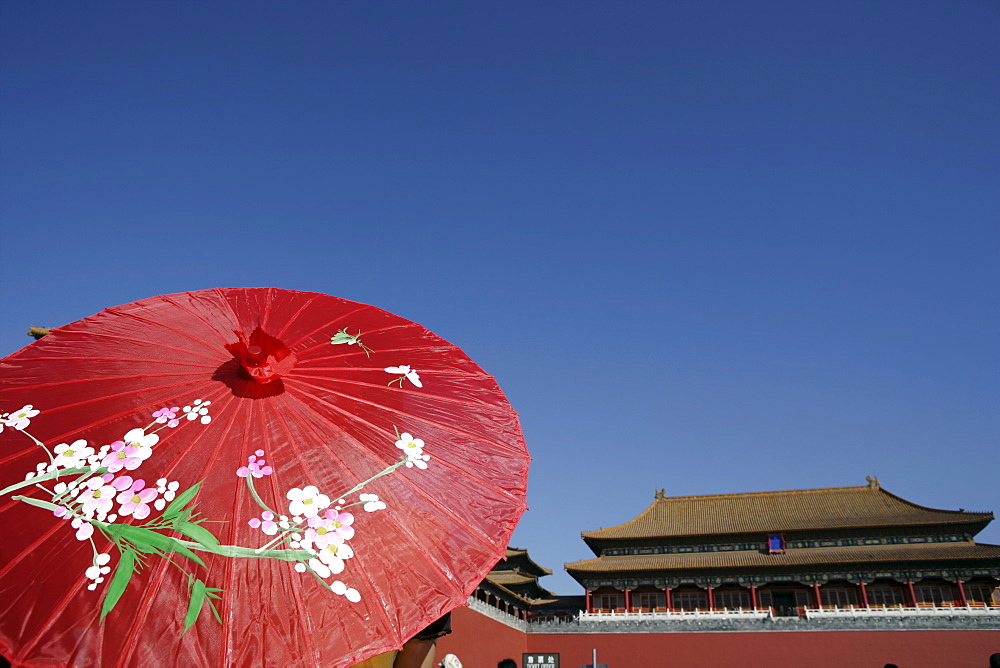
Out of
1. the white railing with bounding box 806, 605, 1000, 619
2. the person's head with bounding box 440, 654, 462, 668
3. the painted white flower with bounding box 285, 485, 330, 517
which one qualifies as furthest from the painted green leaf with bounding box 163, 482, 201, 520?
the white railing with bounding box 806, 605, 1000, 619

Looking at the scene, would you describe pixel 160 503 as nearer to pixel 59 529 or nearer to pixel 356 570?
pixel 59 529

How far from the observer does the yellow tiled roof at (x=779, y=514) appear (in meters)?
24.1

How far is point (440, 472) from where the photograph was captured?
204 cm

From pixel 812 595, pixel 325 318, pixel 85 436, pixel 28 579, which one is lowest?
pixel 28 579

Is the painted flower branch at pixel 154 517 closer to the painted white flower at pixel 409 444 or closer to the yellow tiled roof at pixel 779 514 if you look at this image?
the painted white flower at pixel 409 444

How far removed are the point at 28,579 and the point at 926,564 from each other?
26.3m

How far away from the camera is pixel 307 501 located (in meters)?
1.76

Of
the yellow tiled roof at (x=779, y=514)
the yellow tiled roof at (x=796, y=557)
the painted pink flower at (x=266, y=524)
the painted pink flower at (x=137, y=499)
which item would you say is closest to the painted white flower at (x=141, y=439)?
the painted pink flower at (x=137, y=499)

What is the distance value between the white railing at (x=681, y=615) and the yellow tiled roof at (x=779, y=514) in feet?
10.7

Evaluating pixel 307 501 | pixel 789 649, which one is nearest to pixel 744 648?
pixel 789 649

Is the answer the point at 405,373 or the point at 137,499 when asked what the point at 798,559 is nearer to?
the point at 405,373

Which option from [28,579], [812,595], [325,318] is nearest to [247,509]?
[28,579]

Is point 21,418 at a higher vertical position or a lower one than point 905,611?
lower

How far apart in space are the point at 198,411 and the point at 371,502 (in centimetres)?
57
